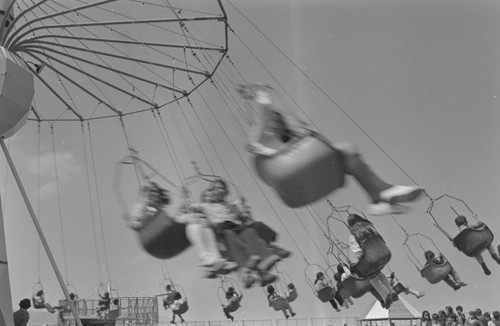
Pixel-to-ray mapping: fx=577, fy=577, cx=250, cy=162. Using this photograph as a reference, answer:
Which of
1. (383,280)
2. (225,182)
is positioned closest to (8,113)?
(225,182)

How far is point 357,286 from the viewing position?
10828 millimetres

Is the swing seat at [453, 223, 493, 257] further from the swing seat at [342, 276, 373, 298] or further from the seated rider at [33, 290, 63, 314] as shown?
the seated rider at [33, 290, 63, 314]

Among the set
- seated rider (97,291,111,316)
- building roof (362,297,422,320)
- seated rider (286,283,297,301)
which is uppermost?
seated rider (97,291,111,316)

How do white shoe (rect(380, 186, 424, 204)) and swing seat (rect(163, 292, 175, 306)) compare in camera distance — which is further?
swing seat (rect(163, 292, 175, 306))

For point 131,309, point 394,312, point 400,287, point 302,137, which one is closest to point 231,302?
point 400,287

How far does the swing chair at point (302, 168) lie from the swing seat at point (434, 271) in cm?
710

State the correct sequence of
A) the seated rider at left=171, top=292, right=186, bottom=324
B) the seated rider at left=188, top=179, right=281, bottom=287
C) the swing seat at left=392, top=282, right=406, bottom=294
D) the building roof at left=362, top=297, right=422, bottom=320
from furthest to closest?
the building roof at left=362, top=297, right=422, bottom=320, the seated rider at left=171, top=292, right=186, bottom=324, the swing seat at left=392, top=282, right=406, bottom=294, the seated rider at left=188, top=179, right=281, bottom=287

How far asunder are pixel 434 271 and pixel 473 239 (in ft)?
4.57

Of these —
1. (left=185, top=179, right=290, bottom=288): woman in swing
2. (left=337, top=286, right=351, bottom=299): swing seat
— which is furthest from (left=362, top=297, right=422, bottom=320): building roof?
(left=185, top=179, right=290, bottom=288): woman in swing

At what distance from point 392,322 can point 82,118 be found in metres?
13.1

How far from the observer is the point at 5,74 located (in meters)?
9.70

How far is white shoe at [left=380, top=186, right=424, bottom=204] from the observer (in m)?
5.21

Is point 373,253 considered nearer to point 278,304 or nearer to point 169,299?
point 278,304

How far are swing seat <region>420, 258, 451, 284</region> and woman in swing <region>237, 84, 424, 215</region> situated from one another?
23.7 ft
